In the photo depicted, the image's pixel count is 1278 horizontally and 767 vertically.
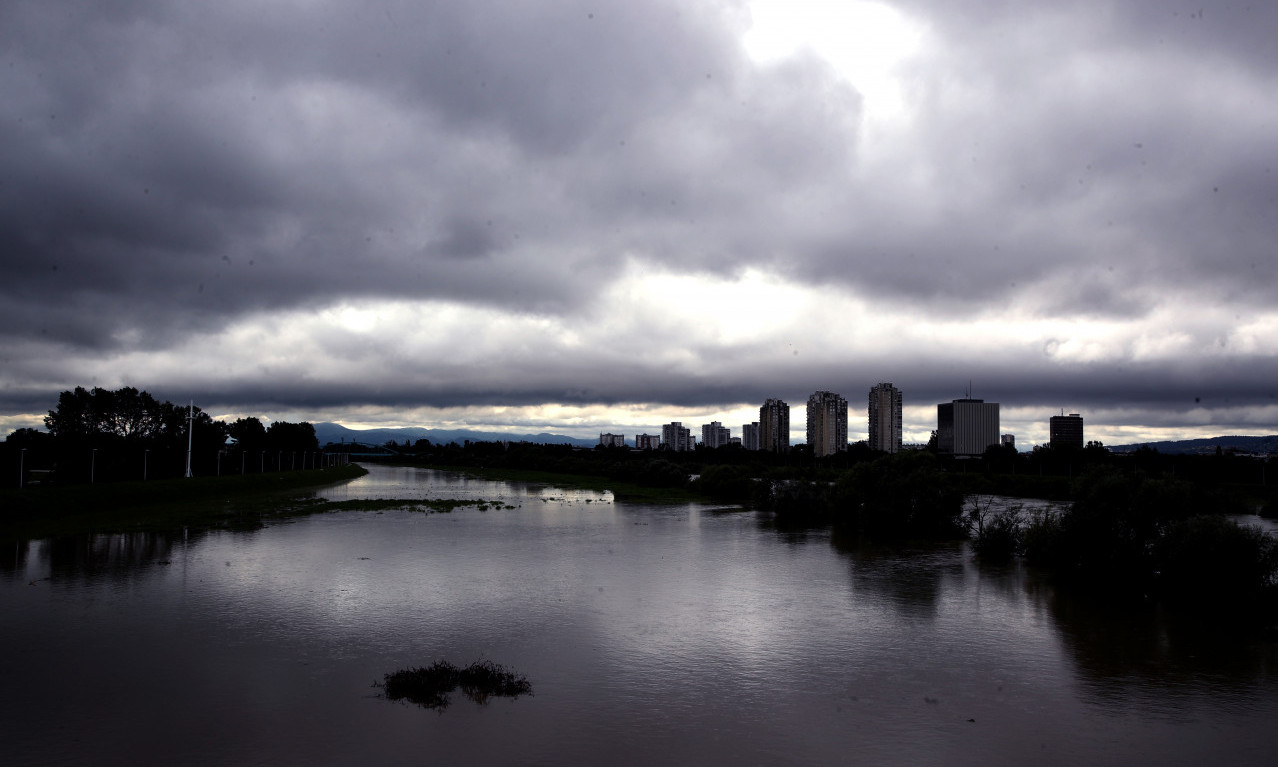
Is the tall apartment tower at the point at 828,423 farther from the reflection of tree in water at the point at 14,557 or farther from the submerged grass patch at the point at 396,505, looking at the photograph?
the reflection of tree in water at the point at 14,557

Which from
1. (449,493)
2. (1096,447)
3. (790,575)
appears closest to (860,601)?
(790,575)

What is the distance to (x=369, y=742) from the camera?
9711 millimetres

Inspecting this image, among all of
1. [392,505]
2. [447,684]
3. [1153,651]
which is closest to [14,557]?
[447,684]

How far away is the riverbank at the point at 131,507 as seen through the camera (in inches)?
1267

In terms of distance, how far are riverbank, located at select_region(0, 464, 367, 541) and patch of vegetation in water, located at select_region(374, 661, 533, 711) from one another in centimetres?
2537

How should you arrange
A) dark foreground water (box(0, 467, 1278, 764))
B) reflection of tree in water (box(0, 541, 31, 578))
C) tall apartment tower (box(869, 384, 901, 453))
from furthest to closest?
tall apartment tower (box(869, 384, 901, 453)) < reflection of tree in water (box(0, 541, 31, 578)) < dark foreground water (box(0, 467, 1278, 764))

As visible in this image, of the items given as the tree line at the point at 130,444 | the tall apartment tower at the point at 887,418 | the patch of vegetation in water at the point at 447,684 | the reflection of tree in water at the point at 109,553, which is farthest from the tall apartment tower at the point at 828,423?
the patch of vegetation in water at the point at 447,684

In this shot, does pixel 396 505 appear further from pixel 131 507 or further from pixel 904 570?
pixel 904 570

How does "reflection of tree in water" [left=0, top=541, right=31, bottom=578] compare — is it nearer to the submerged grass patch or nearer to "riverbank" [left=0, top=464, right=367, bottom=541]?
"riverbank" [left=0, top=464, right=367, bottom=541]

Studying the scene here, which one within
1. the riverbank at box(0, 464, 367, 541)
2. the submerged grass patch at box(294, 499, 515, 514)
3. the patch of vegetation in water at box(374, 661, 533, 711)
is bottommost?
the submerged grass patch at box(294, 499, 515, 514)

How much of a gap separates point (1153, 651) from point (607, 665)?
434 inches

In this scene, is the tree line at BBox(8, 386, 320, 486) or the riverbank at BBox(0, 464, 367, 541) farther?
the tree line at BBox(8, 386, 320, 486)

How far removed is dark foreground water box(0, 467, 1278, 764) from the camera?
9891 millimetres

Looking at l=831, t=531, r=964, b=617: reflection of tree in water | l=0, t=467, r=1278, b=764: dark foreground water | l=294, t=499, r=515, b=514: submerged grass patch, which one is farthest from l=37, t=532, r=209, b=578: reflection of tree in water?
l=831, t=531, r=964, b=617: reflection of tree in water
